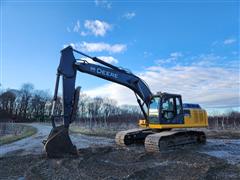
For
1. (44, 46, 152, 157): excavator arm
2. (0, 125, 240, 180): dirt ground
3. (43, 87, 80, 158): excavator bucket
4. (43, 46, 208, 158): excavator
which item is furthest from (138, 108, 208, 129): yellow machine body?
(43, 87, 80, 158): excavator bucket

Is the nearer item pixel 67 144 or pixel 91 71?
pixel 67 144

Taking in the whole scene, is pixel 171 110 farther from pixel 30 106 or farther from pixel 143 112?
pixel 30 106

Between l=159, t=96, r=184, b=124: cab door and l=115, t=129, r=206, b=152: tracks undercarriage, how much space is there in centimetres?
52

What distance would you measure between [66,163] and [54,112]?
1.94 metres

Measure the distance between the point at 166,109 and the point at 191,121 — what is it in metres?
1.73

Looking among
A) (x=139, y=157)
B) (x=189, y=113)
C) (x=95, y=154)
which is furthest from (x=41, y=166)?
(x=189, y=113)

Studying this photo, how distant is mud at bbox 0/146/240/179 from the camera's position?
7.65 m

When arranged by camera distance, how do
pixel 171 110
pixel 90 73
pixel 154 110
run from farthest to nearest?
→ pixel 171 110 < pixel 154 110 < pixel 90 73

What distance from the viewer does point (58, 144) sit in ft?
32.8

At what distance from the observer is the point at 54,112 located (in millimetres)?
10250

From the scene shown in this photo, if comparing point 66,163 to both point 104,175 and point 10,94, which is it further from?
point 10,94

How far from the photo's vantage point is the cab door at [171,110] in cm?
1362

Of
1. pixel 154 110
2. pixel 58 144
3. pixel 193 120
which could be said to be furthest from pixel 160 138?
pixel 58 144

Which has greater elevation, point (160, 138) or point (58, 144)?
point (160, 138)
